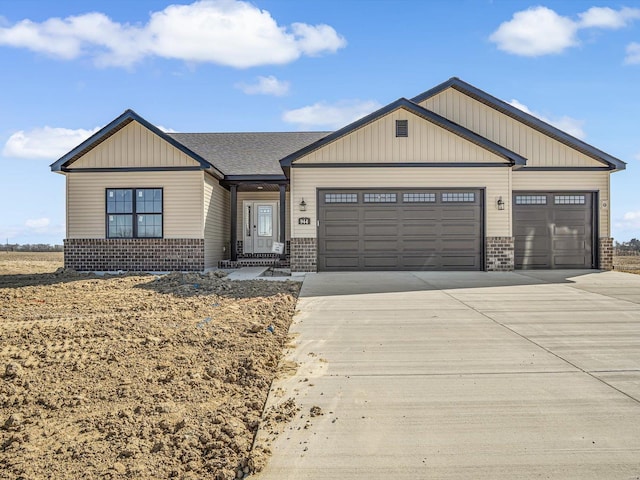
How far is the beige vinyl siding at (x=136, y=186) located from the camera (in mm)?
14562

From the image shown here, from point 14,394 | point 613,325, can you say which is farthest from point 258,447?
point 613,325

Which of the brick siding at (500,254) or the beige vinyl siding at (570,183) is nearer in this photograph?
the brick siding at (500,254)

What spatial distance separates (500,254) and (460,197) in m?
2.15

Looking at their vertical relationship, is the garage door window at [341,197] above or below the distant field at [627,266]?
above

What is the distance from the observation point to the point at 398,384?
4234 mm

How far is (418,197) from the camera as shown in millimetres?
13688

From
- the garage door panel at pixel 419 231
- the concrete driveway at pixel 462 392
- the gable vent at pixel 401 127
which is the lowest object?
the concrete driveway at pixel 462 392

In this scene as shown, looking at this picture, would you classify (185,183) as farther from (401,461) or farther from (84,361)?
(401,461)

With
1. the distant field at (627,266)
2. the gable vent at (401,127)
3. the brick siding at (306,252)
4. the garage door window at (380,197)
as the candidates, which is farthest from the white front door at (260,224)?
the distant field at (627,266)

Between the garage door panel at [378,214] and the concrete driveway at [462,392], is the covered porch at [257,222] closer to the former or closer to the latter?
the garage door panel at [378,214]

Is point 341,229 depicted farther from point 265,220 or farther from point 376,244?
point 265,220

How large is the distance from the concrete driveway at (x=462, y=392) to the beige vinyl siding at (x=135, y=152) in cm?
909

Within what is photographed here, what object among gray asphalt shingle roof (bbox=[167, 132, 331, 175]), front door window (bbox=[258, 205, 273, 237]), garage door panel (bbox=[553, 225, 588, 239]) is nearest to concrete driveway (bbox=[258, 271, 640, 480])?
garage door panel (bbox=[553, 225, 588, 239])

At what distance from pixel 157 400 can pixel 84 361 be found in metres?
1.49
